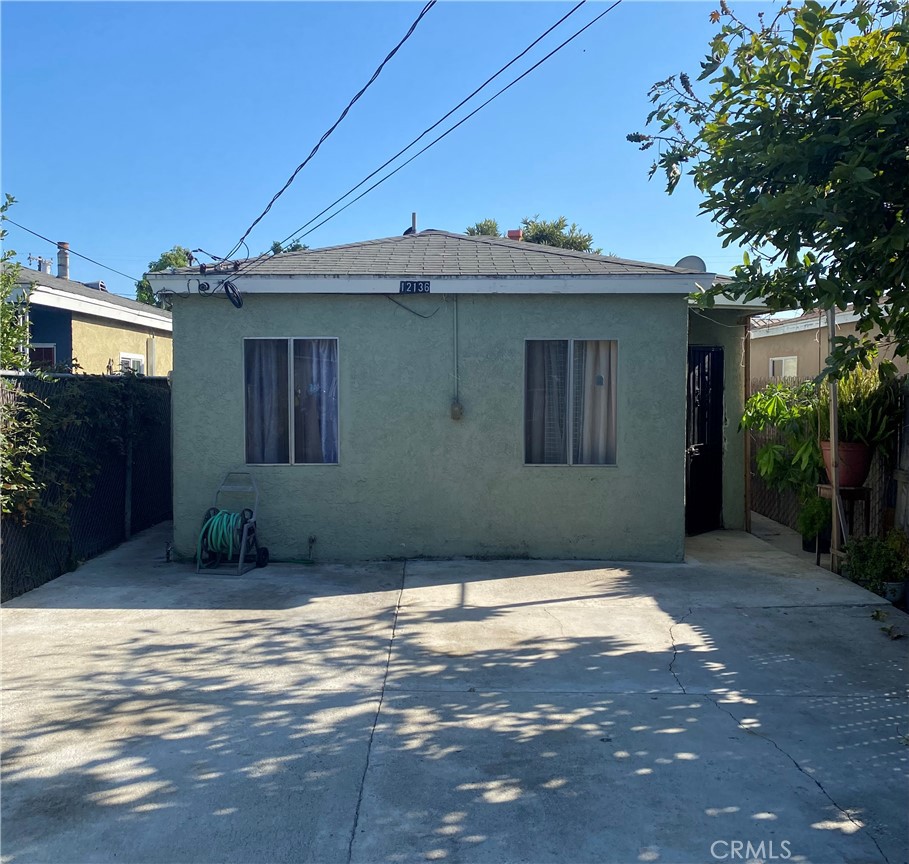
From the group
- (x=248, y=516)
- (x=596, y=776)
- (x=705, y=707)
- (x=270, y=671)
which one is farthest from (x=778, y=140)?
(x=248, y=516)

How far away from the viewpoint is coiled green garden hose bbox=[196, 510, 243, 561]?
833 centimetres

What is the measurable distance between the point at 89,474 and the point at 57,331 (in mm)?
6384

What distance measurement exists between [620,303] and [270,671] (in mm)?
5487

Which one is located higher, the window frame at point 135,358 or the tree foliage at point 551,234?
the tree foliage at point 551,234

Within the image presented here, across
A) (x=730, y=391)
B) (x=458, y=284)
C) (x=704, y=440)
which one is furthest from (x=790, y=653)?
(x=730, y=391)

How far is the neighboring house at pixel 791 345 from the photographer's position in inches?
471

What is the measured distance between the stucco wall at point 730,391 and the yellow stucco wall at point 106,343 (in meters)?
9.00

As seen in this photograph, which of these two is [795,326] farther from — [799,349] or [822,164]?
[822,164]

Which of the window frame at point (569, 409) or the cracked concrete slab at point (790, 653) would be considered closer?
the cracked concrete slab at point (790, 653)

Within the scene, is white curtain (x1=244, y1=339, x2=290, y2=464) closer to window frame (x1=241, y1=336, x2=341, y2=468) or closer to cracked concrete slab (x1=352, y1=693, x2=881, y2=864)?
window frame (x1=241, y1=336, x2=341, y2=468)

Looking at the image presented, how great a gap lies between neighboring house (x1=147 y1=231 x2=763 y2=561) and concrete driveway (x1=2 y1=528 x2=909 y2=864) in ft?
3.82

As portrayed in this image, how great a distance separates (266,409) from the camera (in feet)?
29.3

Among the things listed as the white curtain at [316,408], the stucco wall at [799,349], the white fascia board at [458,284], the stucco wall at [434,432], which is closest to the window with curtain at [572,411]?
the stucco wall at [434,432]

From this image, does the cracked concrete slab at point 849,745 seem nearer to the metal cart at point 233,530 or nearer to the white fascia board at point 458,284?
the white fascia board at point 458,284
